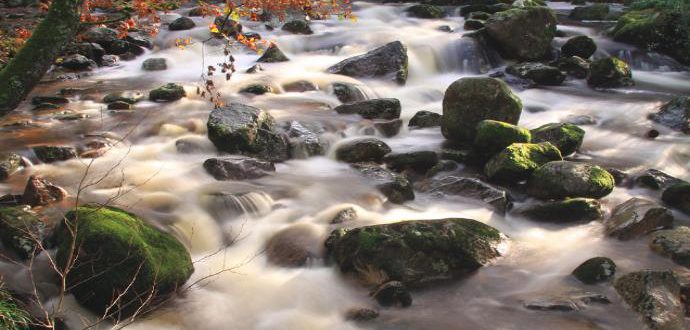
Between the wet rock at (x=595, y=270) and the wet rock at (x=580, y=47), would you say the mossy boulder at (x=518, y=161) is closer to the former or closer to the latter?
the wet rock at (x=595, y=270)

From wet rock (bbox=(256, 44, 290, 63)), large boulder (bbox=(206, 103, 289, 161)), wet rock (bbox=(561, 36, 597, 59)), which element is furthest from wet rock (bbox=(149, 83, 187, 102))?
wet rock (bbox=(561, 36, 597, 59))

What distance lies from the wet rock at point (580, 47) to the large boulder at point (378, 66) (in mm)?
5119

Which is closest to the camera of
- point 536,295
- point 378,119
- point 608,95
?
point 536,295

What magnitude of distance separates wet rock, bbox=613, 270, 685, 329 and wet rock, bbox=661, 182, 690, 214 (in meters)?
2.42

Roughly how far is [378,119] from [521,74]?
5.29 m

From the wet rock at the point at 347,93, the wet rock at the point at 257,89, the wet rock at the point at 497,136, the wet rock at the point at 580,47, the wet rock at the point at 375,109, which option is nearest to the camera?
the wet rock at the point at 497,136

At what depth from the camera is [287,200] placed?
703 centimetres

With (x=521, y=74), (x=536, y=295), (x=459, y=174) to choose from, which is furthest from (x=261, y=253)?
(x=521, y=74)

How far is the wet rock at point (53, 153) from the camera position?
7.81 meters

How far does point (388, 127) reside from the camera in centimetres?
984

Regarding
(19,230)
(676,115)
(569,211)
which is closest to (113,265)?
(19,230)

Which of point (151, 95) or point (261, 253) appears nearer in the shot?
point (261, 253)

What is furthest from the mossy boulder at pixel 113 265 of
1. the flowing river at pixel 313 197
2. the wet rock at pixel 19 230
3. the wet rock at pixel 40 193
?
the wet rock at pixel 40 193

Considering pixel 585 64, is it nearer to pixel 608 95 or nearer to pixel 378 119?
pixel 608 95
